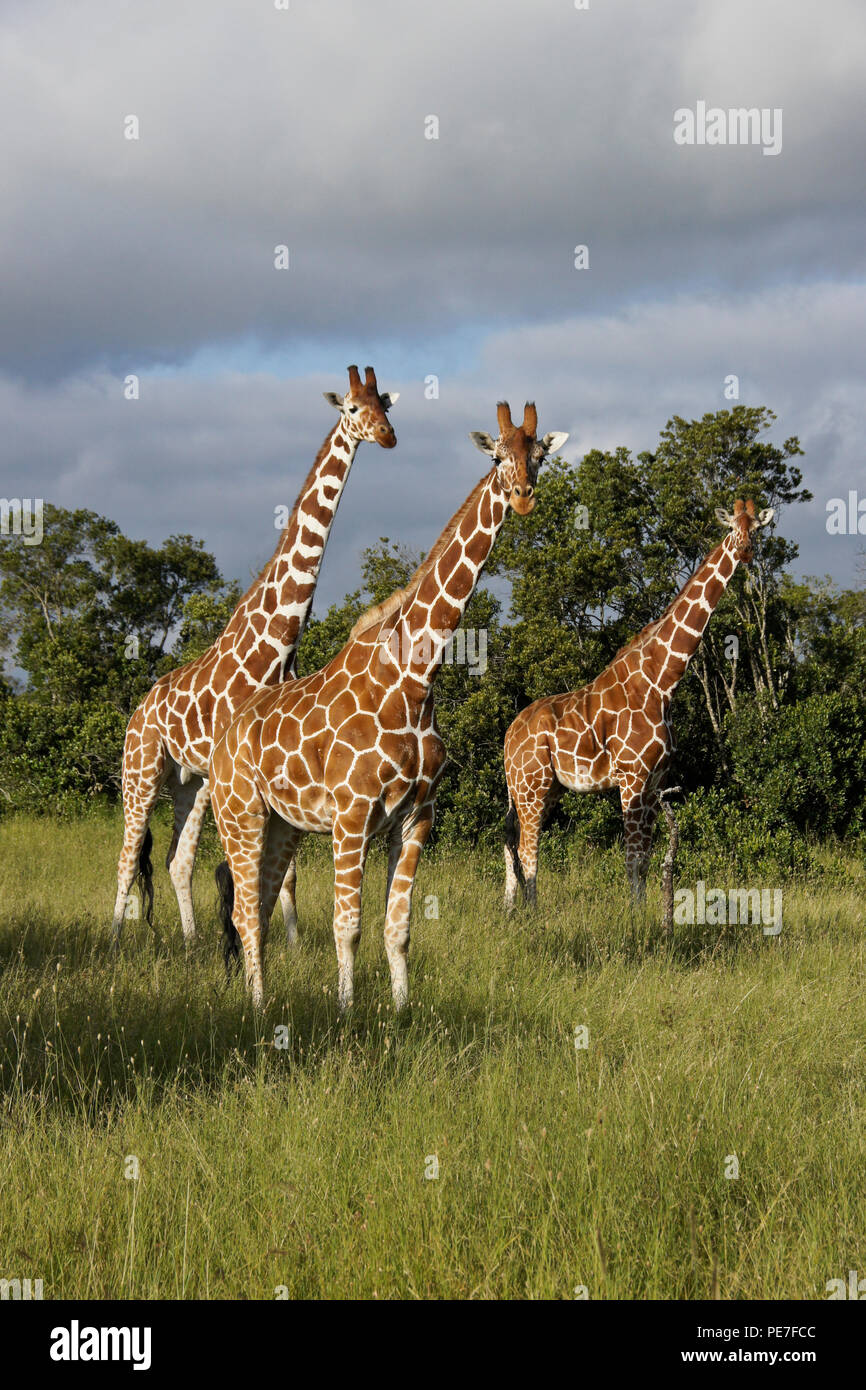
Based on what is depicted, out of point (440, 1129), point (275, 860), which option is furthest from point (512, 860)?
point (440, 1129)

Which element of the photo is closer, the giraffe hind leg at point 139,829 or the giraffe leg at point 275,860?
the giraffe leg at point 275,860

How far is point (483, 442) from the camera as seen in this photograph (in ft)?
18.9

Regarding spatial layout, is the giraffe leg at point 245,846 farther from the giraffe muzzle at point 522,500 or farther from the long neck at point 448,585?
the giraffe muzzle at point 522,500

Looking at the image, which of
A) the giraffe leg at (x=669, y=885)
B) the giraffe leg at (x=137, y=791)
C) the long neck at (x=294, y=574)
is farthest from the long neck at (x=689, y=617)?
the giraffe leg at (x=137, y=791)

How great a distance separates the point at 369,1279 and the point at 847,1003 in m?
4.18

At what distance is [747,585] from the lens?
48.2 feet

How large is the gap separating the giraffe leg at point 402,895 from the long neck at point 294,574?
2.38 m

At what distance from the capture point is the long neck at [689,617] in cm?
977

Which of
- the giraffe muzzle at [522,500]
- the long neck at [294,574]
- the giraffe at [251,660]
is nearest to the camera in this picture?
the giraffe muzzle at [522,500]

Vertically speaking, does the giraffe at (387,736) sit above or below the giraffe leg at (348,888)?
above

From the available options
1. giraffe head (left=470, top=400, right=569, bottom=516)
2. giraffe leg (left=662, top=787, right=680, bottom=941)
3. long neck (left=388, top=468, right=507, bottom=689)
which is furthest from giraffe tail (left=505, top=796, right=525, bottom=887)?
giraffe head (left=470, top=400, right=569, bottom=516)

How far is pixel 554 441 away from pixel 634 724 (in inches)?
176

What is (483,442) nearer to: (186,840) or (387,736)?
(387,736)

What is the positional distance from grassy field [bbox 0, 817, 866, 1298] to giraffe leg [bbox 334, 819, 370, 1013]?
23 centimetres
